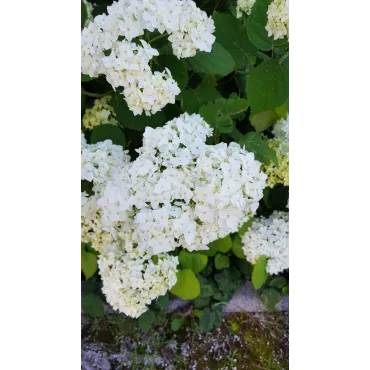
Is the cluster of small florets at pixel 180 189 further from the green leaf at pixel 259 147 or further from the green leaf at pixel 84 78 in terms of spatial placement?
the green leaf at pixel 84 78

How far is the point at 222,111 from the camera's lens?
1127mm

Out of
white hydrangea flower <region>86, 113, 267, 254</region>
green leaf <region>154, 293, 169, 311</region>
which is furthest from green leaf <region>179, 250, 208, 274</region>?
white hydrangea flower <region>86, 113, 267, 254</region>

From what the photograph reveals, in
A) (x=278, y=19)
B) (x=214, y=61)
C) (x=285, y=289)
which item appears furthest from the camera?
(x=285, y=289)

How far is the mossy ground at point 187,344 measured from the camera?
1.28m

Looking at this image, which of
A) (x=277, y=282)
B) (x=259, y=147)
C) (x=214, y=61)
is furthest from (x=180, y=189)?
(x=277, y=282)

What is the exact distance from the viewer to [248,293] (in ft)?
4.89

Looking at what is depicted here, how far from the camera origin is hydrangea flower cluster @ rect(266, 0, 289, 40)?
101 cm

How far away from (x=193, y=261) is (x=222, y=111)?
0.47 metres

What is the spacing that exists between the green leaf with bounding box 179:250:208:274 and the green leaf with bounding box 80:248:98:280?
0.26 metres

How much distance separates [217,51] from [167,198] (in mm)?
454

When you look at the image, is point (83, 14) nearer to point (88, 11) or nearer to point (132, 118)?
point (88, 11)

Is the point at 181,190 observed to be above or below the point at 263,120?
below

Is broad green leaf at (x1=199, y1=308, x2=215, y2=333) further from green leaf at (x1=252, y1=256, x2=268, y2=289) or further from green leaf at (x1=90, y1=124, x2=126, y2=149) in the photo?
green leaf at (x1=90, y1=124, x2=126, y2=149)
